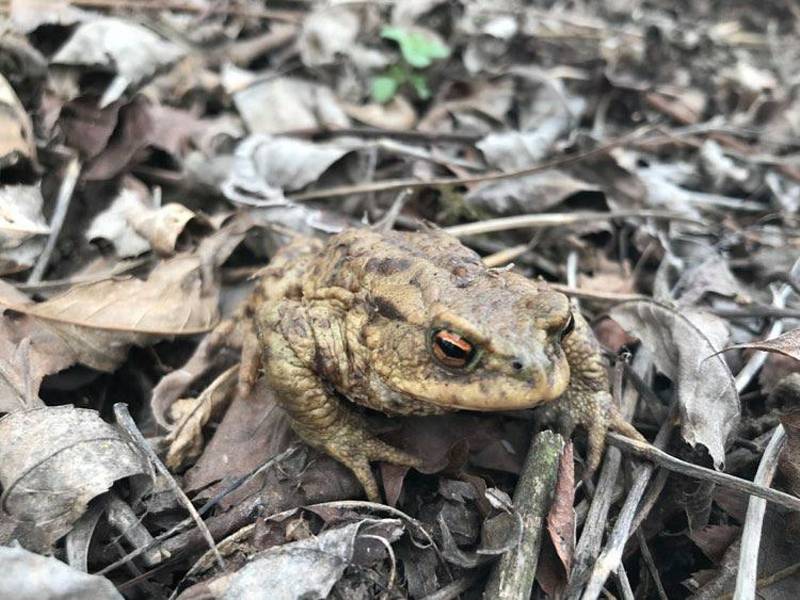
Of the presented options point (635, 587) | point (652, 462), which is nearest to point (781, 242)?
point (652, 462)

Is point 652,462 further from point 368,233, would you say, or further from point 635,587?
point 368,233

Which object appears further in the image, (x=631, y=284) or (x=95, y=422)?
(x=631, y=284)

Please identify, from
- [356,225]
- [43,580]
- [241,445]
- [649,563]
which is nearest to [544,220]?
[356,225]

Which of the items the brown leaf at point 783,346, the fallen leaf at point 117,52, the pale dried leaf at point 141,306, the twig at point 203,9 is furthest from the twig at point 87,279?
the brown leaf at point 783,346

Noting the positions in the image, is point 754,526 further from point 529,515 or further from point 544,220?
point 544,220

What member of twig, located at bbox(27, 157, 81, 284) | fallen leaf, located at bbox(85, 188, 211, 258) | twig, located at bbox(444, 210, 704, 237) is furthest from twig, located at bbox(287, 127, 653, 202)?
twig, located at bbox(27, 157, 81, 284)

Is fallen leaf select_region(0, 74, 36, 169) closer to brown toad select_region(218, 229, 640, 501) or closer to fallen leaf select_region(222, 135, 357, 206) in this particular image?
fallen leaf select_region(222, 135, 357, 206)
